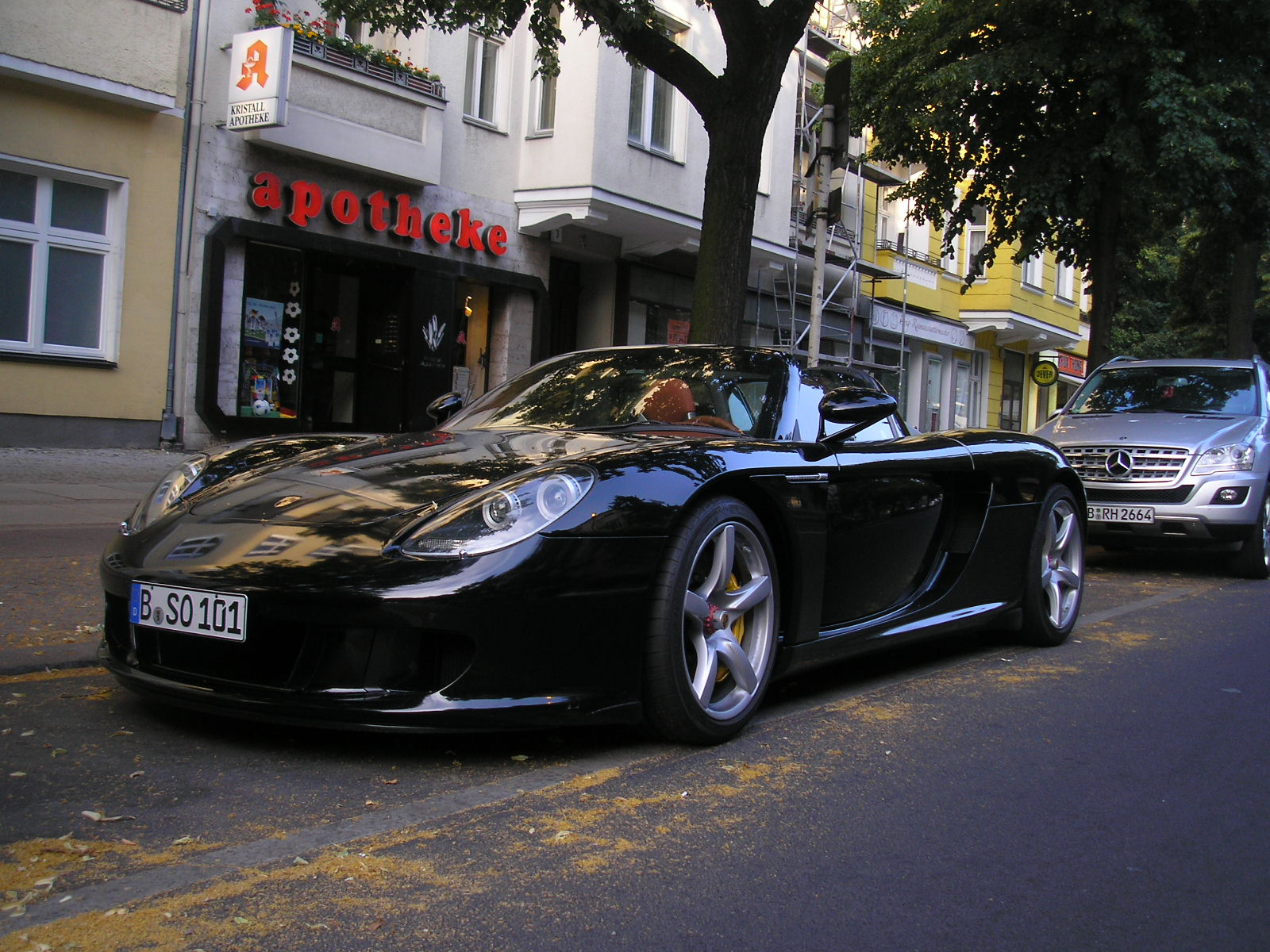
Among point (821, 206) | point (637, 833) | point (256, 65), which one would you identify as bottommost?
point (637, 833)

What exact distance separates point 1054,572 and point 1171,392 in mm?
5358

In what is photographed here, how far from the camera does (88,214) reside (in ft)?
42.2

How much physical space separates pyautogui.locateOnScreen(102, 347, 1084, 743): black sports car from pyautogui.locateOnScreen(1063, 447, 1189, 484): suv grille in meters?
5.19

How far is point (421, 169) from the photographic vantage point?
15602mm

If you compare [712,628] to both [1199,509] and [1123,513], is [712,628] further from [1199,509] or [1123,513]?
[1199,509]

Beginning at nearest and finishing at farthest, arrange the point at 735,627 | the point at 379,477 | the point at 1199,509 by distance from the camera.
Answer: the point at 379,477 < the point at 735,627 < the point at 1199,509

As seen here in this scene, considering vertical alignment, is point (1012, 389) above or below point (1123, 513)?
above

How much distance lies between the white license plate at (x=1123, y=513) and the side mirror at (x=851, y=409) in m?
5.47

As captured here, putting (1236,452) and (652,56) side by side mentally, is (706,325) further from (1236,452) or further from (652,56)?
(1236,452)

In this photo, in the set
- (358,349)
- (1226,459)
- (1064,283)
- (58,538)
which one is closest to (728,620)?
(58,538)

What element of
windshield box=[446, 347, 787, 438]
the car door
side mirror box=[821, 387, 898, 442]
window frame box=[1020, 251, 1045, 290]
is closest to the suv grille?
the car door

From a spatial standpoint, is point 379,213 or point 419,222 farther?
point 419,222

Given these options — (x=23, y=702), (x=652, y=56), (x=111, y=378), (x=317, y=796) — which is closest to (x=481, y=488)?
(x=317, y=796)

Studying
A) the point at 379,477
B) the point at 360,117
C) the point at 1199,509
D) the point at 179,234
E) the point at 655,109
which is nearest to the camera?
the point at 379,477
